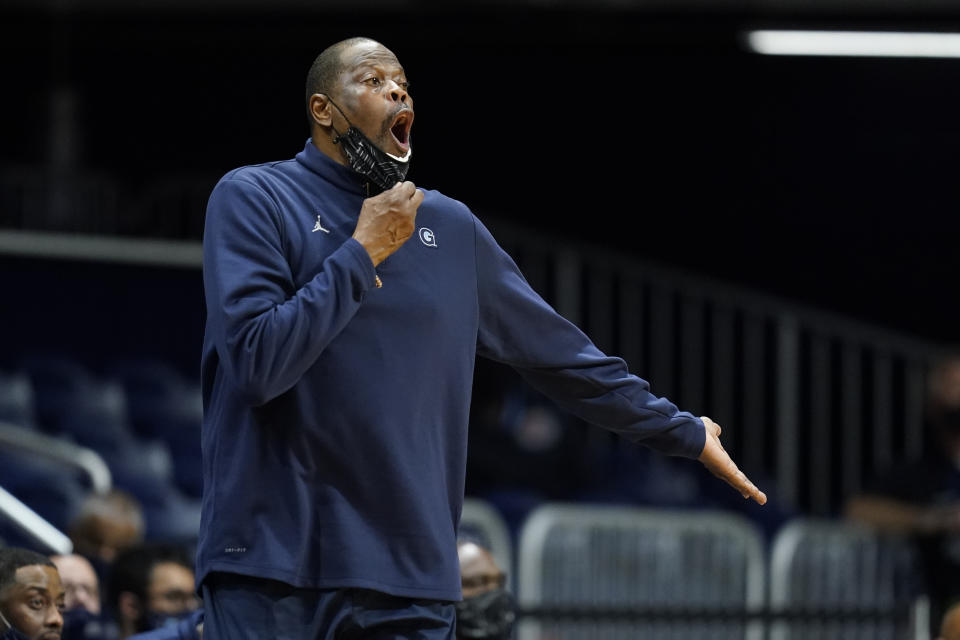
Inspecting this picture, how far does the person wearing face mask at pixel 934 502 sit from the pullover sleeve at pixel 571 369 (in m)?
4.34

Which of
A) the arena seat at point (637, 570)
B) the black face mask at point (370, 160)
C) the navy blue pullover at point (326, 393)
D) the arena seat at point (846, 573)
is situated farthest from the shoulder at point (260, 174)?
the arena seat at point (846, 573)

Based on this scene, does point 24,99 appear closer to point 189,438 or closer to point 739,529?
point 189,438

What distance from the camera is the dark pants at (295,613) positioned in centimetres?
251

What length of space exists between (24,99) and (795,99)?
5.48 m

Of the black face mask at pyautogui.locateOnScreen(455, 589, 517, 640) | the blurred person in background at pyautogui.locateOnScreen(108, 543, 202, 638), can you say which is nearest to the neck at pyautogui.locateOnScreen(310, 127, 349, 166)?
the black face mask at pyautogui.locateOnScreen(455, 589, 517, 640)

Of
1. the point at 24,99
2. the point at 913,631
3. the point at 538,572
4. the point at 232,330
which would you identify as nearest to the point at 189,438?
the point at 538,572

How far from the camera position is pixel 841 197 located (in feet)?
37.5

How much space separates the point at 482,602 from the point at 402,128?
2026 millimetres

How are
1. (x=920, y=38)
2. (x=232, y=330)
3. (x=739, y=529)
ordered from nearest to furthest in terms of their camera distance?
(x=232, y=330)
(x=739, y=529)
(x=920, y=38)

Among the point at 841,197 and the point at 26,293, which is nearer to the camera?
the point at 26,293

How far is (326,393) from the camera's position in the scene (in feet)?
8.36

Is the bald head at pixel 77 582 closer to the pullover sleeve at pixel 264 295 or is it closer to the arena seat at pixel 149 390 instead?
the pullover sleeve at pixel 264 295

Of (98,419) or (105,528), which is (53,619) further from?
(98,419)

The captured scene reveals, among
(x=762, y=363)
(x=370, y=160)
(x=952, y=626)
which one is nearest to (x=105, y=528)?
(x=952, y=626)
